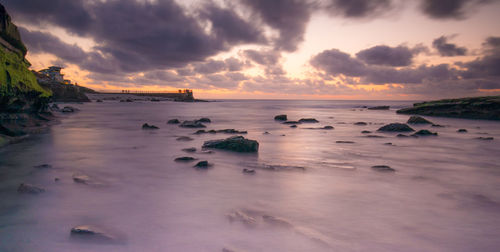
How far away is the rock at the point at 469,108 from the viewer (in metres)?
24.2

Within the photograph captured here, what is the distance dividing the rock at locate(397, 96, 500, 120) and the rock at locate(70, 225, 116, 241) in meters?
31.6

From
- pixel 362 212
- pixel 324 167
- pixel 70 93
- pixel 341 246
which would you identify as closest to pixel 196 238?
pixel 341 246

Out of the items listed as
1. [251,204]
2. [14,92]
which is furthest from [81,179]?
[14,92]

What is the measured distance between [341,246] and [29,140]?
35.5ft

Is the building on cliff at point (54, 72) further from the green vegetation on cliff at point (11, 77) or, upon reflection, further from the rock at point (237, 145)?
the rock at point (237, 145)

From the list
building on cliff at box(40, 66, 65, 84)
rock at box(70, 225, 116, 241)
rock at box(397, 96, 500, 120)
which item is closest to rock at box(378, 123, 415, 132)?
rock at box(70, 225, 116, 241)

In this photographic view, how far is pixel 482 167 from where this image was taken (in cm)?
703

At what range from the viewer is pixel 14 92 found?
33.3 feet

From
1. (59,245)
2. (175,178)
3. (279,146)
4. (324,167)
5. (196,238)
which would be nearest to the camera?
(59,245)

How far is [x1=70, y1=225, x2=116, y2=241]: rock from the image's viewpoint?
116 inches

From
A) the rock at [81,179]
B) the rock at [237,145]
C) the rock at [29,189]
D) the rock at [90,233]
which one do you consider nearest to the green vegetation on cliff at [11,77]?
the rock at [81,179]

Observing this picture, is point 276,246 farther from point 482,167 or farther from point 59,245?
point 482,167

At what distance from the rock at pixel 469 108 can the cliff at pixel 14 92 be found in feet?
111

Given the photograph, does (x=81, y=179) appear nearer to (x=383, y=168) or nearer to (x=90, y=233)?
(x=90, y=233)
